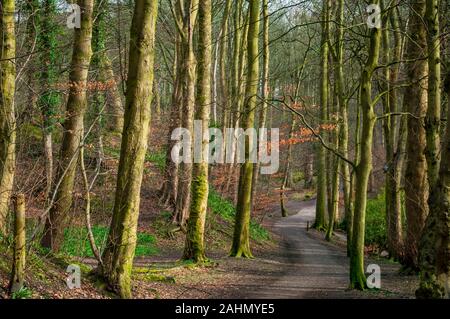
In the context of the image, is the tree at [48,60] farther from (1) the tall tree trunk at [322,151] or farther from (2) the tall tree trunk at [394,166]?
(1) the tall tree trunk at [322,151]

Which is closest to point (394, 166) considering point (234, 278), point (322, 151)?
point (234, 278)

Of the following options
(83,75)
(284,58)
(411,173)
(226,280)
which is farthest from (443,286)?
(284,58)

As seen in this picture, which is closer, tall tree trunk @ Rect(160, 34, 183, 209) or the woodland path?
the woodland path

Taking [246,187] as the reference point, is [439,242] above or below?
below

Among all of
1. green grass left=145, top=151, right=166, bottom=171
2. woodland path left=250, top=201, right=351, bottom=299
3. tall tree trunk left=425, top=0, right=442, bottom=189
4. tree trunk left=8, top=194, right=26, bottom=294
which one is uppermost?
tall tree trunk left=425, top=0, right=442, bottom=189

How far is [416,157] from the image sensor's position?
42.8 feet

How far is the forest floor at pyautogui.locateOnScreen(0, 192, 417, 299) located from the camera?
24.8 ft

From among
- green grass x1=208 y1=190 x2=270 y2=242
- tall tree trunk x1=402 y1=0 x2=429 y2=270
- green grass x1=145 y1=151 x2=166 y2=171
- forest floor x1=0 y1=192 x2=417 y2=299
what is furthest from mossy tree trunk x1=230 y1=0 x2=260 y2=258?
green grass x1=145 y1=151 x2=166 y2=171

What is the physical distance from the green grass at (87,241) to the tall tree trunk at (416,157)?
25.1 ft

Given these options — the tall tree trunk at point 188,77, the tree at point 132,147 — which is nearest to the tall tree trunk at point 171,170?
the tall tree trunk at point 188,77

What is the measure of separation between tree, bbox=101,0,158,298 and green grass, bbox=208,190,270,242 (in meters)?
14.2

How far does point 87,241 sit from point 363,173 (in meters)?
8.49

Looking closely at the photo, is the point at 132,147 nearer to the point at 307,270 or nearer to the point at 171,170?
the point at 307,270

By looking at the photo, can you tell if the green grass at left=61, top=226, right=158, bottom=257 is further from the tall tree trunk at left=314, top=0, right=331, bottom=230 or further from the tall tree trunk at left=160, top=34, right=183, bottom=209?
the tall tree trunk at left=314, top=0, right=331, bottom=230
